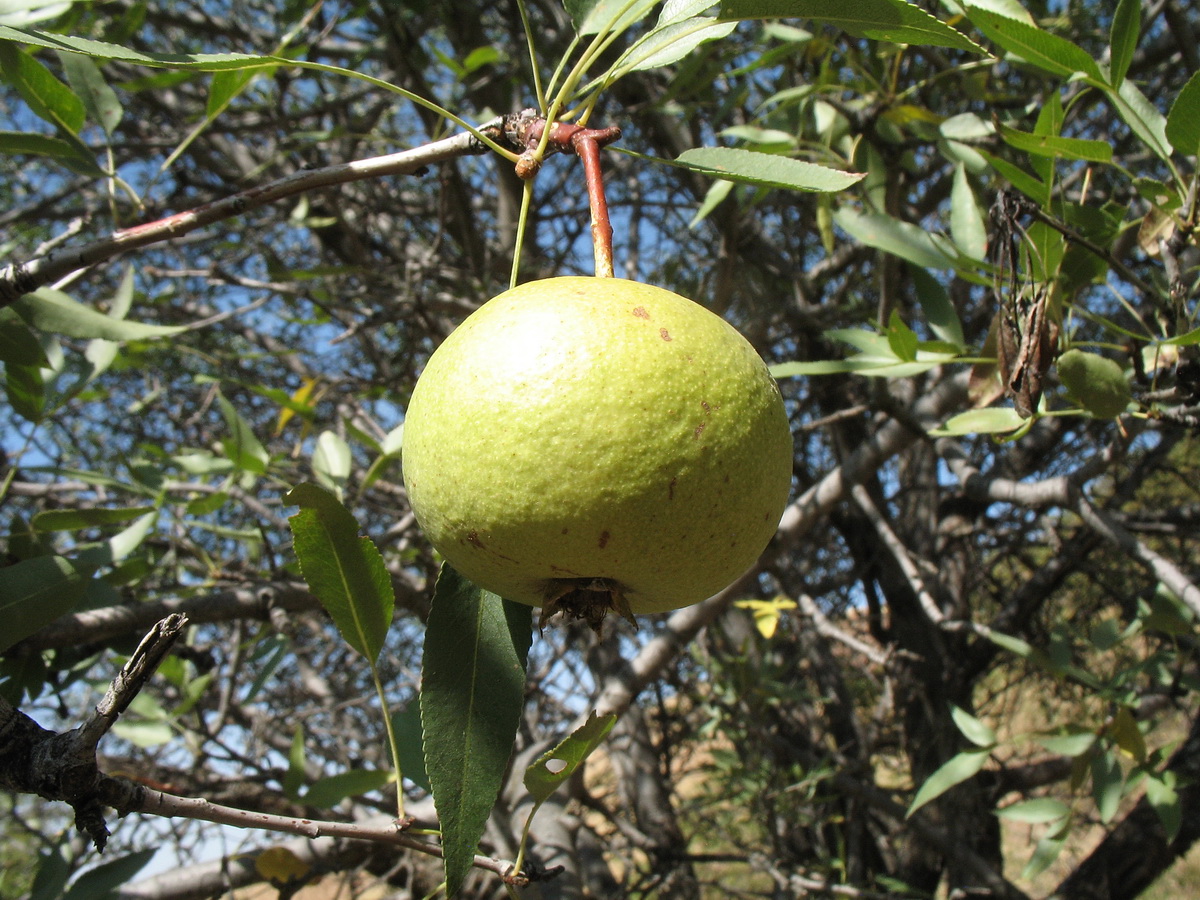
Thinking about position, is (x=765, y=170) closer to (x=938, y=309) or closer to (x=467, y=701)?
(x=467, y=701)

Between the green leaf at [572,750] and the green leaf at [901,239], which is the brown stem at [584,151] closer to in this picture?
the green leaf at [572,750]

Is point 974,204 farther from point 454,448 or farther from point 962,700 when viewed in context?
point 962,700

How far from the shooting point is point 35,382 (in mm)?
1622

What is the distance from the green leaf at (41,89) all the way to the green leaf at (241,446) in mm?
953

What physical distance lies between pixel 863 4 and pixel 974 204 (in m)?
1.11

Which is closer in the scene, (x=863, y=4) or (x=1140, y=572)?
(x=863, y=4)

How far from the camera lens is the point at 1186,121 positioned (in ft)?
4.48

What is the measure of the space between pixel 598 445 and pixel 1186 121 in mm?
1273

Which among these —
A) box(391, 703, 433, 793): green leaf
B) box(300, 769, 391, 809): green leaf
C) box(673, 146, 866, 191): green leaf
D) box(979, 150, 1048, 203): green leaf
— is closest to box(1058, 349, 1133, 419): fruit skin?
box(979, 150, 1048, 203): green leaf

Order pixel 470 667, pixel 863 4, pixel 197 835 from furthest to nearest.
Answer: pixel 197 835
pixel 470 667
pixel 863 4

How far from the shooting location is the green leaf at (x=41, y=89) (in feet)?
4.25

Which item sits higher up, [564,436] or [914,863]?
[564,436]

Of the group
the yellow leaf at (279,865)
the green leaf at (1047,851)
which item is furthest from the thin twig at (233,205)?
the green leaf at (1047,851)

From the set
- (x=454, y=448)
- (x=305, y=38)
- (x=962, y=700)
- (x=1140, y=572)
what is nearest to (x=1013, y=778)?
(x=962, y=700)
